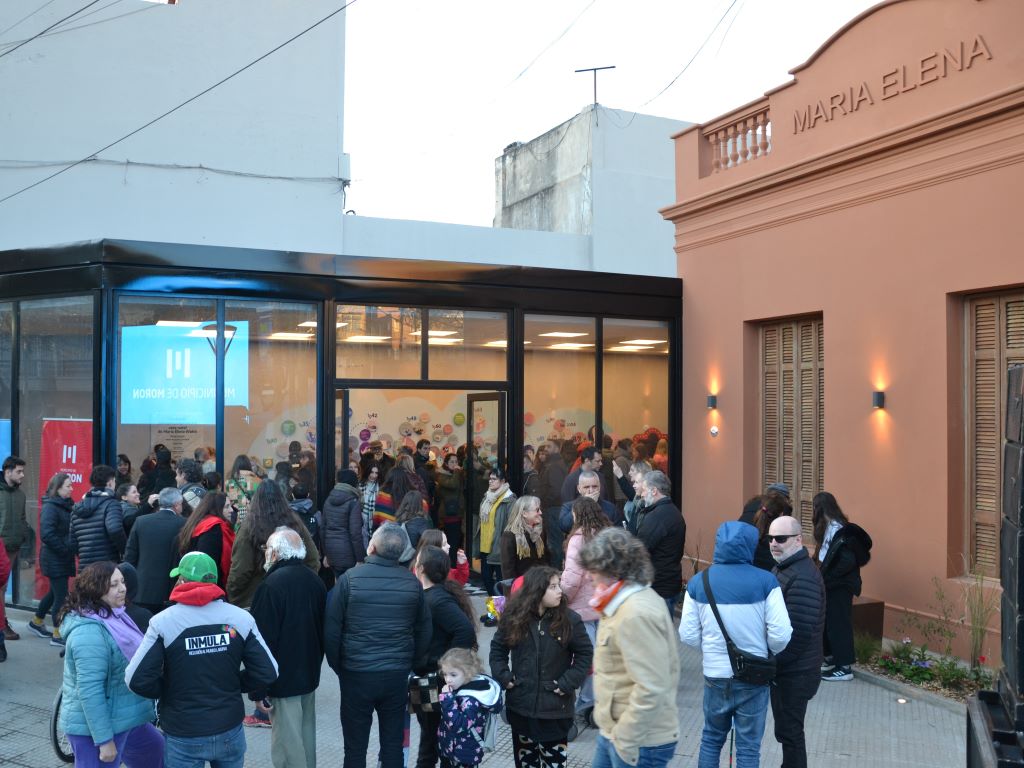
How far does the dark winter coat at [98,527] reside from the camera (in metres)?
8.59

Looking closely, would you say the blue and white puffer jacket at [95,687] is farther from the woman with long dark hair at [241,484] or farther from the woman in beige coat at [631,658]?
the woman with long dark hair at [241,484]

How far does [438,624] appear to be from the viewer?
18.3ft

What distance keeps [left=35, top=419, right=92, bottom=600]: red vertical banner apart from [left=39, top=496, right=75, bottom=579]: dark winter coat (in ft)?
5.17

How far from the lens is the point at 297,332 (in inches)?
473

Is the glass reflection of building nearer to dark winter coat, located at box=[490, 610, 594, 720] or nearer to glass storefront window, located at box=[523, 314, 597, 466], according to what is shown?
glass storefront window, located at box=[523, 314, 597, 466]

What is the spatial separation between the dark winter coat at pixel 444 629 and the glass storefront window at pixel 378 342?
6.90m

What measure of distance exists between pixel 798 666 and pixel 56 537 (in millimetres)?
7192

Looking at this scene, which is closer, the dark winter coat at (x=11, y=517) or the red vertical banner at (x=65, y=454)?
the dark winter coat at (x=11, y=517)

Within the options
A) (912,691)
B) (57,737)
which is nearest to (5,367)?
(57,737)

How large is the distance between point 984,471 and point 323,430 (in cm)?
748

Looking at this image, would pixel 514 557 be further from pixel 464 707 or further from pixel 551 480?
pixel 551 480

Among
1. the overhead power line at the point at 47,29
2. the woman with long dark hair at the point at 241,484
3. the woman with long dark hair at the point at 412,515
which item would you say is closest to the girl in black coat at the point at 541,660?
the woman with long dark hair at the point at 412,515

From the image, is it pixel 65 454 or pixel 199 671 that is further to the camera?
pixel 65 454

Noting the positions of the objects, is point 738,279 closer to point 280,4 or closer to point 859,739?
point 859,739
